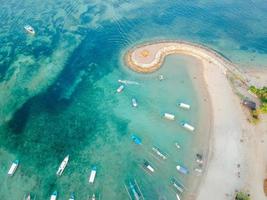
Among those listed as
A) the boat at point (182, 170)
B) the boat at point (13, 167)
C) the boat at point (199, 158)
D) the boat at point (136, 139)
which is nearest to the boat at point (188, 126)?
the boat at point (199, 158)

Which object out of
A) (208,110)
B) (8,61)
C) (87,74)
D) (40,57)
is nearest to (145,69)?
(87,74)

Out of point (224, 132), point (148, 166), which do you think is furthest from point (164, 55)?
point (148, 166)

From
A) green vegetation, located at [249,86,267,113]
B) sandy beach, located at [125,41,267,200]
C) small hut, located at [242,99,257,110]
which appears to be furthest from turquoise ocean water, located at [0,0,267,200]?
green vegetation, located at [249,86,267,113]

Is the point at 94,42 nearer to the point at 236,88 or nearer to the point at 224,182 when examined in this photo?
the point at 236,88

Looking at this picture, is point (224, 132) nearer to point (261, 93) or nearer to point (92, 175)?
point (261, 93)

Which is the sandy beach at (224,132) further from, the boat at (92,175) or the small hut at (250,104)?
the boat at (92,175)

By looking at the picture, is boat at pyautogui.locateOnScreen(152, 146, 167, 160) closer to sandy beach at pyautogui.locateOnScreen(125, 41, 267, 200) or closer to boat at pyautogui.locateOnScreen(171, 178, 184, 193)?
boat at pyautogui.locateOnScreen(171, 178, 184, 193)

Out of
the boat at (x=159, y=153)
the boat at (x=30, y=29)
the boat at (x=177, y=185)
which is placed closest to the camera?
the boat at (x=177, y=185)
